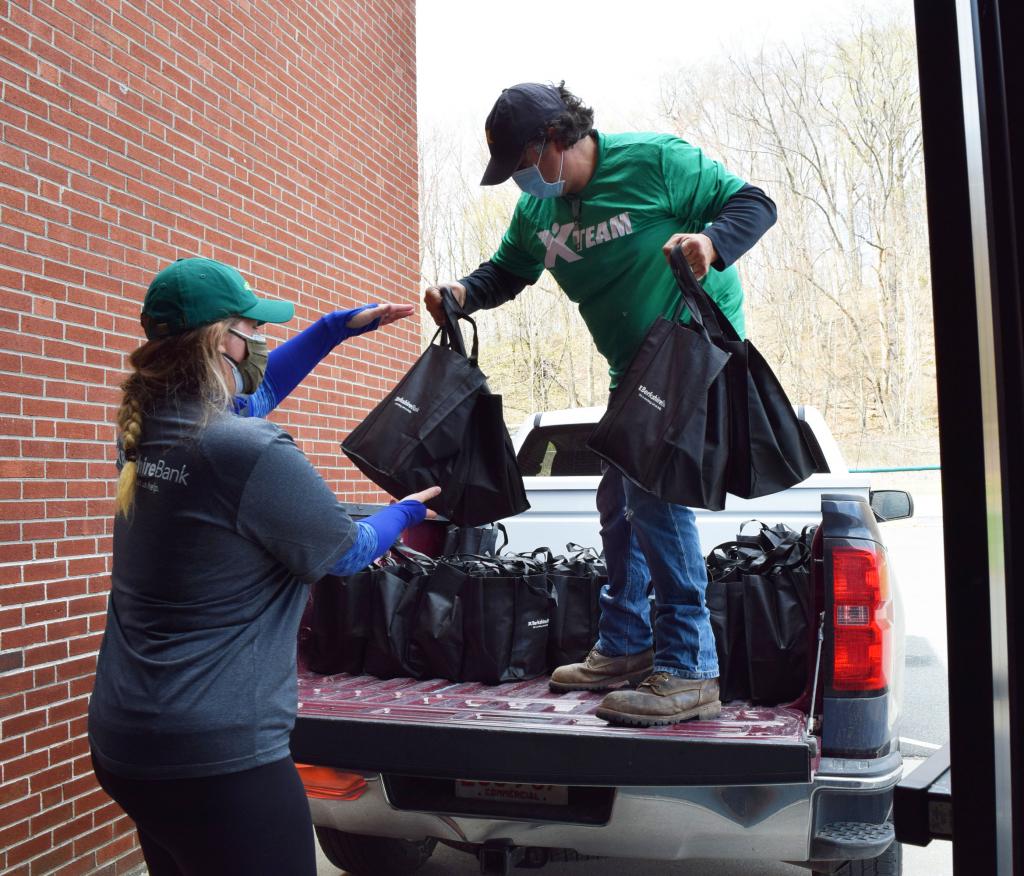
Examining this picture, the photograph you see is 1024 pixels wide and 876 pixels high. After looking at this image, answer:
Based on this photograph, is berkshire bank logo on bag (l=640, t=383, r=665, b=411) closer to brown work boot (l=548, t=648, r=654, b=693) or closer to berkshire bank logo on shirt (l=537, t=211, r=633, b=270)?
berkshire bank logo on shirt (l=537, t=211, r=633, b=270)

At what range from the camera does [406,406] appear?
11.1 feet

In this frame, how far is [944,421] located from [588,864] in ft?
12.9

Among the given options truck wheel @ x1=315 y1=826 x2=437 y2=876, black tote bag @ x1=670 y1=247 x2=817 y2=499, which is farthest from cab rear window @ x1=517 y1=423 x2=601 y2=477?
black tote bag @ x1=670 y1=247 x2=817 y2=499

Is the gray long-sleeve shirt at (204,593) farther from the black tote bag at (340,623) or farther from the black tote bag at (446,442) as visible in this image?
the black tote bag at (340,623)

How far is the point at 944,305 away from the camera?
1049mm

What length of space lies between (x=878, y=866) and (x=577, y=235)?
2150mm

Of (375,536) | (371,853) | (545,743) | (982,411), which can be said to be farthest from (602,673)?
(982,411)

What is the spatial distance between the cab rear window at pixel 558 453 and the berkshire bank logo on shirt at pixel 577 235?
96.4 inches

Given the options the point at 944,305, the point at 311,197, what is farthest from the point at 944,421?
the point at 311,197

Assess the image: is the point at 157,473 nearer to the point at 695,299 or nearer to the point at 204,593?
the point at 204,593

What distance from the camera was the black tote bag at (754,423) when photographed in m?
3.01

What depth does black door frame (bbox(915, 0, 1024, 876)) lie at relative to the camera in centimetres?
A: 100

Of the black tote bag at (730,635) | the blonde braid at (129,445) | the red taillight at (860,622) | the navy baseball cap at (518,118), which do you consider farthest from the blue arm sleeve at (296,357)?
the red taillight at (860,622)

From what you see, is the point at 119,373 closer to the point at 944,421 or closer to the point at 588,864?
the point at 588,864
